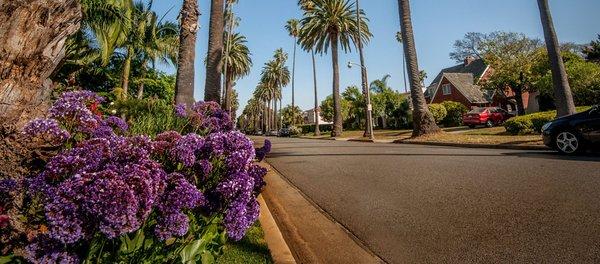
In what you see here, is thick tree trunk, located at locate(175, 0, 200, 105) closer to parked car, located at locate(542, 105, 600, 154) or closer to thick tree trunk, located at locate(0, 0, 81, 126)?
thick tree trunk, located at locate(0, 0, 81, 126)

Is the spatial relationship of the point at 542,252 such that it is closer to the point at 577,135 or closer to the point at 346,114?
the point at 577,135

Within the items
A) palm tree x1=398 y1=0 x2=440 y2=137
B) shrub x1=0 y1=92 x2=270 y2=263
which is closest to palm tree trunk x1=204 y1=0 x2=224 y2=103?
shrub x1=0 y1=92 x2=270 y2=263

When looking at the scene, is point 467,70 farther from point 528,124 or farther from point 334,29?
point 528,124

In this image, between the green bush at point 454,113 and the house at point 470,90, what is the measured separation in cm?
426

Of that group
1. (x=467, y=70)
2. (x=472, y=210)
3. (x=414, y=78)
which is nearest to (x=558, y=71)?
(x=414, y=78)

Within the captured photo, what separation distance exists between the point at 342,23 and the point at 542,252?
3872 cm

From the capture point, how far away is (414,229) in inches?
168

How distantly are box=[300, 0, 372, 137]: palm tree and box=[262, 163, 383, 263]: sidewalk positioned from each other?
1354 inches

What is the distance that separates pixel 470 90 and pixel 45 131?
51.9 metres

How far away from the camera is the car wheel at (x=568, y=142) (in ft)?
33.5

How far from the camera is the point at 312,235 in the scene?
4184 mm

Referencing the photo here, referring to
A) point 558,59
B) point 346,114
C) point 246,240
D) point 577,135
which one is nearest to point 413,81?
point 558,59

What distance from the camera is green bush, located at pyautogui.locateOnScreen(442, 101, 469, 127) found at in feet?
124

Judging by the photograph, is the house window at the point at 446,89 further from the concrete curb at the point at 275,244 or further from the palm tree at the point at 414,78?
the concrete curb at the point at 275,244
